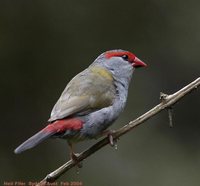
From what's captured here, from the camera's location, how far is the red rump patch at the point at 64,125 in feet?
17.9

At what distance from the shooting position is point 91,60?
401 inches

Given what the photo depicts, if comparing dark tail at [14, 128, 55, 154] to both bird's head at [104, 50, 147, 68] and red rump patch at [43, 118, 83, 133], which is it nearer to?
red rump patch at [43, 118, 83, 133]

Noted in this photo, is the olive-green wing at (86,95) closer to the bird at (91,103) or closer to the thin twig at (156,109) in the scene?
the bird at (91,103)

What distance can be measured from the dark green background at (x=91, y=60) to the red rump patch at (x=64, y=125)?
139 inches

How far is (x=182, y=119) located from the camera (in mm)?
Answer: 10312

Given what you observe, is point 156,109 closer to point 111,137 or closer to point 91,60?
point 111,137

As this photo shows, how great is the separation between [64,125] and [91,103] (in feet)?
1.55

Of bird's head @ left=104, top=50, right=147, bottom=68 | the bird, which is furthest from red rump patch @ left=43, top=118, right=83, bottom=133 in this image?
bird's head @ left=104, top=50, right=147, bottom=68

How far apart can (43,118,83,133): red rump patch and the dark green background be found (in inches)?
139

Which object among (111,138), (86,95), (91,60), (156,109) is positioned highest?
(86,95)

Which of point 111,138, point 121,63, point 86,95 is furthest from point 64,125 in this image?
point 121,63

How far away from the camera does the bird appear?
5.60 metres

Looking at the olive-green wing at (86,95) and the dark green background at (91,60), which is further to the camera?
the dark green background at (91,60)

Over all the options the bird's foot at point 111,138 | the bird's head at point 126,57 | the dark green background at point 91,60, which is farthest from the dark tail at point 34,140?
the dark green background at point 91,60
